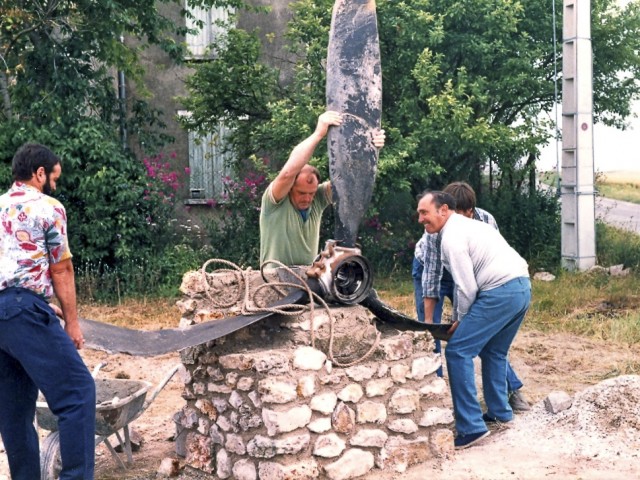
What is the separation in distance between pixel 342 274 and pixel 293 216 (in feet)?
1.70

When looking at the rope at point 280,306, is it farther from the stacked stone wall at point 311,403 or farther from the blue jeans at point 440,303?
the blue jeans at point 440,303

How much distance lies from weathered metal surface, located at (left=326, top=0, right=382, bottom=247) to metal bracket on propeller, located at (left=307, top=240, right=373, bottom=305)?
110 mm

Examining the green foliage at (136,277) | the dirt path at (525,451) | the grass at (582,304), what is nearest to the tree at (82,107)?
the green foliage at (136,277)

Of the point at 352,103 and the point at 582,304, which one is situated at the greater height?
the point at 352,103

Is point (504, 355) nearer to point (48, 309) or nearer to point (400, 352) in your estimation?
point (400, 352)

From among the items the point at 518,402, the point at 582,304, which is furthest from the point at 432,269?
the point at 582,304

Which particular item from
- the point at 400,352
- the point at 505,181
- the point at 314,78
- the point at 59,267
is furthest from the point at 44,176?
the point at 505,181

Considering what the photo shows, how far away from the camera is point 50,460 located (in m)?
4.95

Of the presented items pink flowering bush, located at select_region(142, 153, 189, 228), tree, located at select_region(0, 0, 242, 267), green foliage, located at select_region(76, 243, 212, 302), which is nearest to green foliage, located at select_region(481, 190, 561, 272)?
green foliage, located at select_region(76, 243, 212, 302)

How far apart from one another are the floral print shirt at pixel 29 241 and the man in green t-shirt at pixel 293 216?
1.44 metres

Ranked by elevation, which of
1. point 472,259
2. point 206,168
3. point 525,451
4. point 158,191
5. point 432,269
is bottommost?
point 525,451

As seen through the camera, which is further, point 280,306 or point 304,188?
point 304,188

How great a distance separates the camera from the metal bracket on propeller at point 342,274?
5.32 meters

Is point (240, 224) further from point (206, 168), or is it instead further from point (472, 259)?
point (472, 259)
